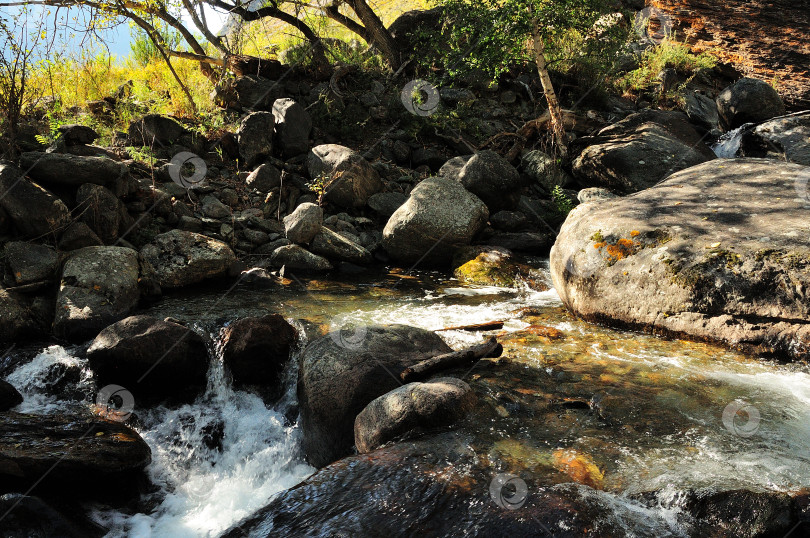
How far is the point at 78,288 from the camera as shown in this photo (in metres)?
6.17

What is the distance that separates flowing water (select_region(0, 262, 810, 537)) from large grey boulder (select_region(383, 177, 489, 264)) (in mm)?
2358

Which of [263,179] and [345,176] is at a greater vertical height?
[263,179]

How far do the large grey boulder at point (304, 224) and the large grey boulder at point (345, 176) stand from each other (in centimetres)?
146

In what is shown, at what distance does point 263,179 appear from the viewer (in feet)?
33.9

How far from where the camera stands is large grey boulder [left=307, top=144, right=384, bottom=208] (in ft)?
33.2

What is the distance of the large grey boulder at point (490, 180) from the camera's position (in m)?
9.64

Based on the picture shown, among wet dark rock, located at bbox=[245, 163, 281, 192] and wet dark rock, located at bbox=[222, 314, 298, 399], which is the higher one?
wet dark rock, located at bbox=[245, 163, 281, 192]

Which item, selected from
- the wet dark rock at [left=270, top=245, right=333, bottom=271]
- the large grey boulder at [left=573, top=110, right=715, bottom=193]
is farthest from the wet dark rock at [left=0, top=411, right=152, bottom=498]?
the large grey boulder at [left=573, top=110, right=715, bottom=193]

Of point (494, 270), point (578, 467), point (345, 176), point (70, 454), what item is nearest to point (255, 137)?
point (345, 176)

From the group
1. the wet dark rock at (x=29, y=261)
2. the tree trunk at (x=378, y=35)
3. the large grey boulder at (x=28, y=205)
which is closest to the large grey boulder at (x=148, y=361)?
the wet dark rock at (x=29, y=261)

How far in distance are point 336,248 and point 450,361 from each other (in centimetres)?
459

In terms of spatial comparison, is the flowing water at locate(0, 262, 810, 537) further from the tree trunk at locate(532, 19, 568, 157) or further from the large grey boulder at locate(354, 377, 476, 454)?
the tree trunk at locate(532, 19, 568, 157)

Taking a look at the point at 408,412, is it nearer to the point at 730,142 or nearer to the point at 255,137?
Result: the point at 255,137

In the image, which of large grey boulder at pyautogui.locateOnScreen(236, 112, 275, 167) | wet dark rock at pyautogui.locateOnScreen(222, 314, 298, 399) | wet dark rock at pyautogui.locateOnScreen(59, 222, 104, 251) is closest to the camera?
wet dark rock at pyautogui.locateOnScreen(222, 314, 298, 399)
